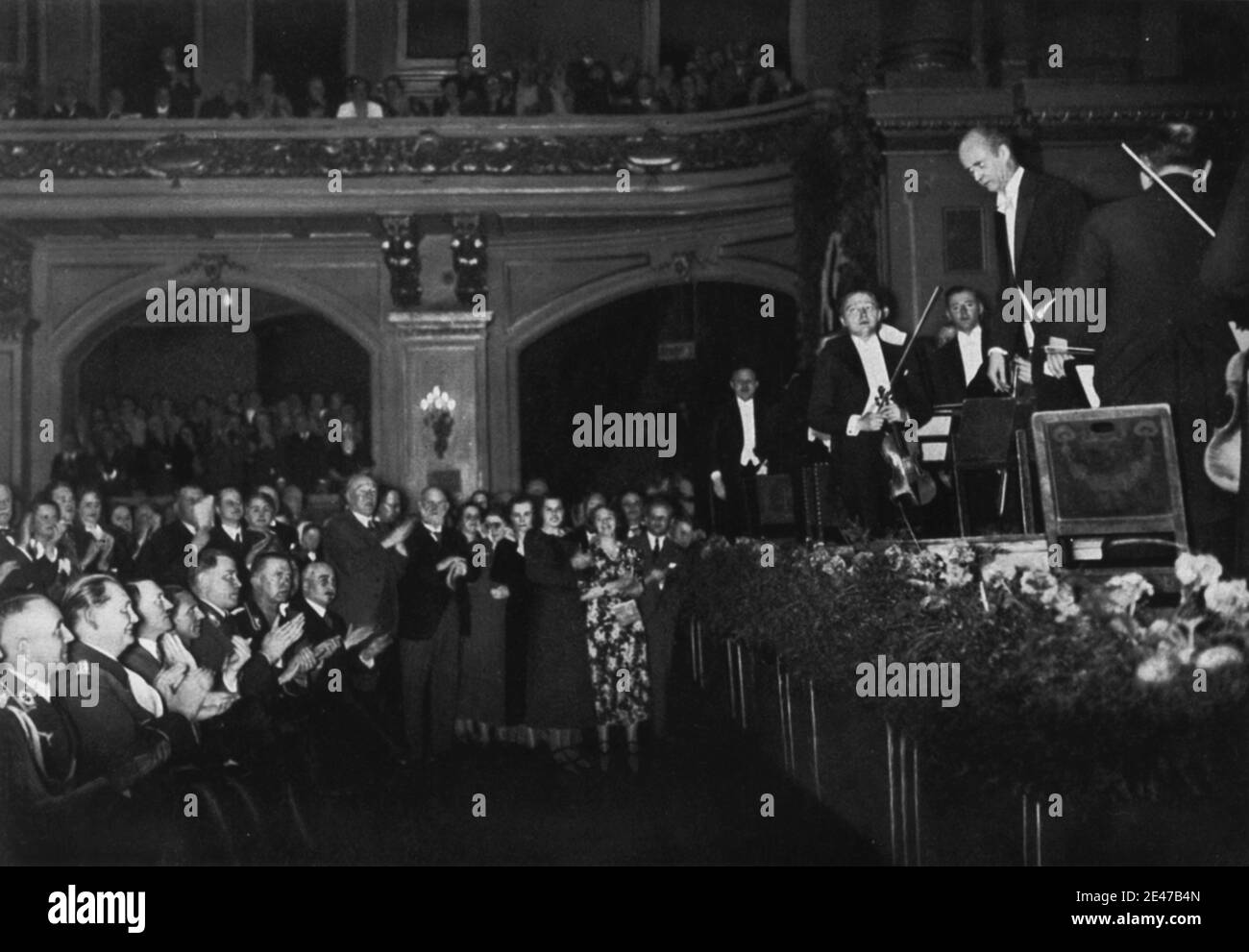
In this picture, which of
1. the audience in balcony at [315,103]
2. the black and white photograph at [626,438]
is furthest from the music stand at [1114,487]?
the audience in balcony at [315,103]

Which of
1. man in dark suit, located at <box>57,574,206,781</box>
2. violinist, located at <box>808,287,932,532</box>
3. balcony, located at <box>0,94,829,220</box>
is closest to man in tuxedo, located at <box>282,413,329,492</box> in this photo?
balcony, located at <box>0,94,829,220</box>

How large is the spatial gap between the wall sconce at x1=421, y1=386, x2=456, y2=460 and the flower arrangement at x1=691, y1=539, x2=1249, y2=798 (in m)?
4.53

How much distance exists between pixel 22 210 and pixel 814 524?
5.18 m

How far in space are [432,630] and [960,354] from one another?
118 inches

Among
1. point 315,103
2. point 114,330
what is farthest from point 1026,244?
point 114,330

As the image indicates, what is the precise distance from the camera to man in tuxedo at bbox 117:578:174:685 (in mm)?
6543

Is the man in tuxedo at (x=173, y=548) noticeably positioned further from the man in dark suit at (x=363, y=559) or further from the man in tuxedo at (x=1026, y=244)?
the man in tuxedo at (x=1026, y=244)

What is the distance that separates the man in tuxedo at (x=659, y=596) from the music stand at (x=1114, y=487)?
2413mm

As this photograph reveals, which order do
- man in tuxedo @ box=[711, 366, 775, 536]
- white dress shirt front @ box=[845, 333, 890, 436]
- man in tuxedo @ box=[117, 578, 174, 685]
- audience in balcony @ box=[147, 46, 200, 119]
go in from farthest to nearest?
audience in balcony @ box=[147, 46, 200, 119], man in tuxedo @ box=[711, 366, 775, 536], white dress shirt front @ box=[845, 333, 890, 436], man in tuxedo @ box=[117, 578, 174, 685]

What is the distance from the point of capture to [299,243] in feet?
33.8

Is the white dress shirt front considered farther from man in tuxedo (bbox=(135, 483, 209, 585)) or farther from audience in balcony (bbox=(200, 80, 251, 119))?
audience in balcony (bbox=(200, 80, 251, 119))
